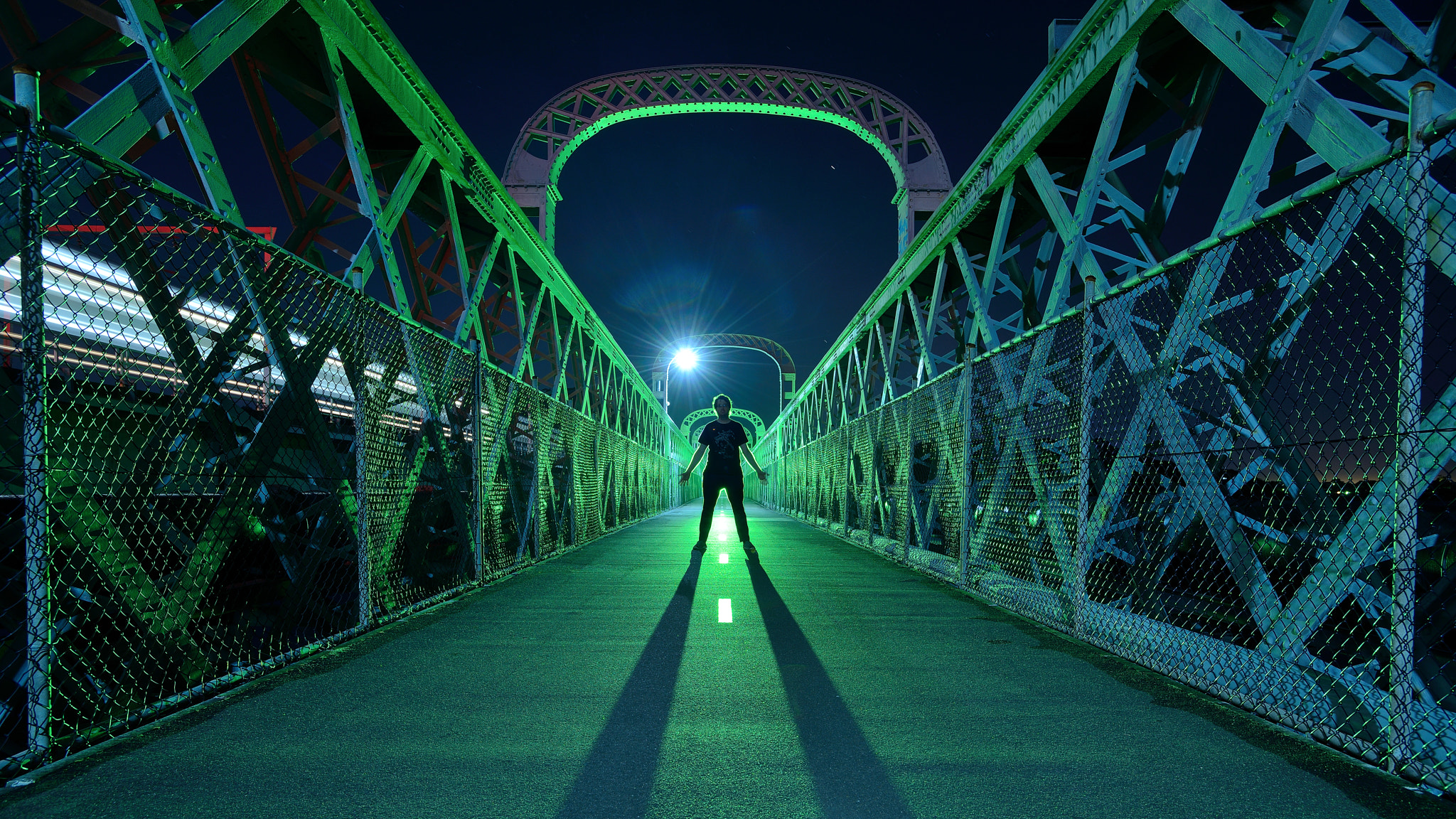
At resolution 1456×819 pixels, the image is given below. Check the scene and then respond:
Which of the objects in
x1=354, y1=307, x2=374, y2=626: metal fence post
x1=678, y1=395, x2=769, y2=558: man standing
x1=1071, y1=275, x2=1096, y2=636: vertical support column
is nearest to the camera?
x1=1071, y1=275, x2=1096, y2=636: vertical support column

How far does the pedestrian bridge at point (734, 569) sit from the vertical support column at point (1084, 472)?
0.09 feet

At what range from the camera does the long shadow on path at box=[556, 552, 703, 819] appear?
223 centimetres

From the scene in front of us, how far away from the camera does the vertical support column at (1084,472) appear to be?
433 cm

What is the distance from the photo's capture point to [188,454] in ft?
16.4

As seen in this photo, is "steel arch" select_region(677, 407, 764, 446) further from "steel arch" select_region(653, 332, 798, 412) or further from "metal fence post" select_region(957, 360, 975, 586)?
"metal fence post" select_region(957, 360, 975, 586)

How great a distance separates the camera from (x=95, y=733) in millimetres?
2670

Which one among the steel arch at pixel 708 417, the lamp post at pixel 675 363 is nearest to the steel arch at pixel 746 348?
the lamp post at pixel 675 363

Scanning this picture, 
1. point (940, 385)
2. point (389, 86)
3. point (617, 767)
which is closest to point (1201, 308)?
point (617, 767)

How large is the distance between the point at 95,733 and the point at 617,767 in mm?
2013

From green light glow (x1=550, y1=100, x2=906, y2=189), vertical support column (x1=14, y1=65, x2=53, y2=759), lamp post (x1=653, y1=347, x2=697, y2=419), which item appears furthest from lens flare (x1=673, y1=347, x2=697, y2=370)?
vertical support column (x1=14, y1=65, x2=53, y2=759)

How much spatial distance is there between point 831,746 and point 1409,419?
2309 millimetres

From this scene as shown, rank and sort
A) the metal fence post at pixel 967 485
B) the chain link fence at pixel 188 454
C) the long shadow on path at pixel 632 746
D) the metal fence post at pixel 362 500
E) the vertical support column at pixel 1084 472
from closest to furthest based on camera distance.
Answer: the long shadow on path at pixel 632 746, the chain link fence at pixel 188 454, the vertical support column at pixel 1084 472, the metal fence post at pixel 362 500, the metal fence post at pixel 967 485

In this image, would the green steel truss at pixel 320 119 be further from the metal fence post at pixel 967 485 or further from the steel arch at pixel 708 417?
the steel arch at pixel 708 417

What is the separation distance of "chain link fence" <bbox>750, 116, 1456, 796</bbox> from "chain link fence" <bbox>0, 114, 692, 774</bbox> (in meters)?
4.41
